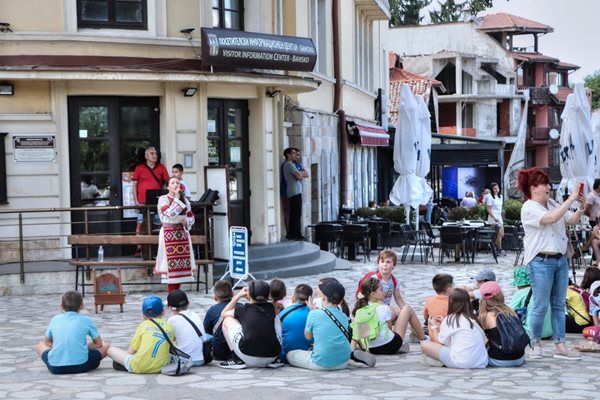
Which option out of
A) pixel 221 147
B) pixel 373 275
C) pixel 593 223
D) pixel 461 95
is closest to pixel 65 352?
pixel 373 275

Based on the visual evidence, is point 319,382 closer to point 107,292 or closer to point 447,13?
point 107,292

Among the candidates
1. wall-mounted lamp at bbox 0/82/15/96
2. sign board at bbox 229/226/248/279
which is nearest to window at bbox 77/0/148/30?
wall-mounted lamp at bbox 0/82/15/96

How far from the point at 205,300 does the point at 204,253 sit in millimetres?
1180

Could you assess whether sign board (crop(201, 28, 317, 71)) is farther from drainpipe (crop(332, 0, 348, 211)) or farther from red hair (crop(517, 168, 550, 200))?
drainpipe (crop(332, 0, 348, 211))

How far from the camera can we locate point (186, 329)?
11273 mm

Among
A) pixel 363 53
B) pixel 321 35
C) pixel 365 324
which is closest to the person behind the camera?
pixel 365 324

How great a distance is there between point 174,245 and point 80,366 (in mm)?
5755

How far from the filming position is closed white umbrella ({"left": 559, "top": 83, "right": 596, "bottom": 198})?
→ 24.3 meters

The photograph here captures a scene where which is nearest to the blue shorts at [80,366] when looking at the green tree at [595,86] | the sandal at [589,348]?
the sandal at [589,348]

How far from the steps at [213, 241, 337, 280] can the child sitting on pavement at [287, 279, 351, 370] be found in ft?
24.4

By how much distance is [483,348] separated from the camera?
36.2 ft

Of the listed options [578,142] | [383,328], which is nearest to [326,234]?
[578,142]

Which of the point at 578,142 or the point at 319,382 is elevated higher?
the point at 578,142

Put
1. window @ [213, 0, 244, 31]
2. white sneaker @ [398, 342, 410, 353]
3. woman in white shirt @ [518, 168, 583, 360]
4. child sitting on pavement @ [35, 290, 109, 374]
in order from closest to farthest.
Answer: child sitting on pavement @ [35, 290, 109, 374], woman in white shirt @ [518, 168, 583, 360], white sneaker @ [398, 342, 410, 353], window @ [213, 0, 244, 31]
